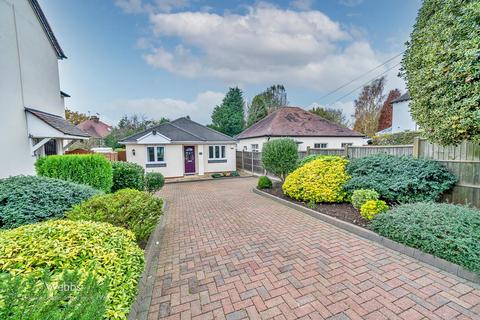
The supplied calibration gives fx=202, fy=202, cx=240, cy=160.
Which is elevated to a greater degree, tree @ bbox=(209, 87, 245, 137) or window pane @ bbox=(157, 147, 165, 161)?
tree @ bbox=(209, 87, 245, 137)

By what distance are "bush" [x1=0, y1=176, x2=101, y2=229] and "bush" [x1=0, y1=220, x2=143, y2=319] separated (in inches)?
57.5

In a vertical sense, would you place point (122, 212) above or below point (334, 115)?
below

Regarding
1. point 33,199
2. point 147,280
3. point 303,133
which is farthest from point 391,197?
point 303,133

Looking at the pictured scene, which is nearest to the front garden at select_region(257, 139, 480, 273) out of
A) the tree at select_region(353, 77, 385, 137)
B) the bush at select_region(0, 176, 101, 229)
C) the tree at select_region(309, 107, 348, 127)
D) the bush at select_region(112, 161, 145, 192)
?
the bush at select_region(112, 161, 145, 192)

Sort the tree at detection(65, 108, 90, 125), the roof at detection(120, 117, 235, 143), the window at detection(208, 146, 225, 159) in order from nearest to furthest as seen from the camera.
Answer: the roof at detection(120, 117, 235, 143) → the window at detection(208, 146, 225, 159) → the tree at detection(65, 108, 90, 125)

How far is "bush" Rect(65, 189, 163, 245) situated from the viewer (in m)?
3.48

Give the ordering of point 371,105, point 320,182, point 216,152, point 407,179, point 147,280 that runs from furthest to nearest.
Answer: point 371,105 → point 216,152 → point 320,182 → point 407,179 → point 147,280

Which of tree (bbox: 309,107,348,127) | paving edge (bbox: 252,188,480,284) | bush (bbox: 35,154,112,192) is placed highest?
tree (bbox: 309,107,348,127)

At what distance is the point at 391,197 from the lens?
5.46 m

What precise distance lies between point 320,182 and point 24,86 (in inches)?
406

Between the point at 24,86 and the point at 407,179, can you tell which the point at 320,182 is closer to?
the point at 407,179

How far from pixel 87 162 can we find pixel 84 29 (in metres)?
6.16

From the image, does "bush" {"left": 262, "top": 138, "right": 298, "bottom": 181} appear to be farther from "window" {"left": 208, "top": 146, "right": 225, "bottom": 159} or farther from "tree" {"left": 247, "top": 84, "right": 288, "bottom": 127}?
"tree" {"left": 247, "top": 84, "right": 288, "bottom": 127}

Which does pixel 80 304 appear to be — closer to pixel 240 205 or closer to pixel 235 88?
pixel 240 205
